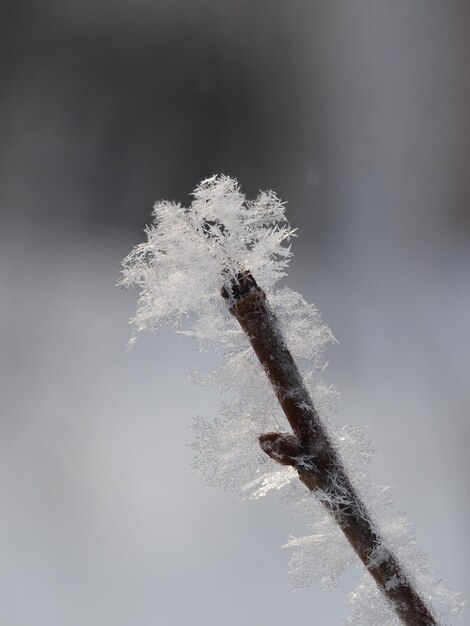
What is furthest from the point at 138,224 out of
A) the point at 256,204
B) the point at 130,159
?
the point at 256,204

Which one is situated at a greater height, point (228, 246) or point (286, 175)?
point (286, 175)

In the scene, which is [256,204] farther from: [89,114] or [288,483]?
[89,114]

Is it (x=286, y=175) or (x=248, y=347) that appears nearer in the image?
(x=248, y=347)

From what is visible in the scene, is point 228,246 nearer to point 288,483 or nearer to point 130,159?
point 288,483

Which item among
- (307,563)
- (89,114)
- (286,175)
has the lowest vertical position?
(307,563)
